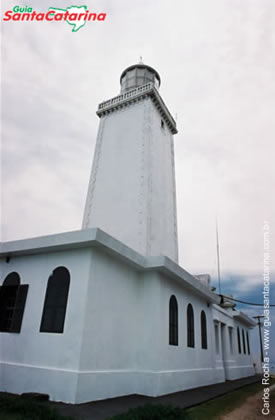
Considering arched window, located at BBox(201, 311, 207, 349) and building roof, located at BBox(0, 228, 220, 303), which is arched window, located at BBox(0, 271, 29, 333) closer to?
building roof, located at BBox(0, 228, 220, 303)

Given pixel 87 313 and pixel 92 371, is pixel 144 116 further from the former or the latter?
pixel 92 371

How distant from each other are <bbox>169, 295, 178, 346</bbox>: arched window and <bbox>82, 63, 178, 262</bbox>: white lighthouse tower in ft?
6.52

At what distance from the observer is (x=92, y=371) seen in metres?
6.83

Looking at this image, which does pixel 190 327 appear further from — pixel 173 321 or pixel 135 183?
pixel 135 183

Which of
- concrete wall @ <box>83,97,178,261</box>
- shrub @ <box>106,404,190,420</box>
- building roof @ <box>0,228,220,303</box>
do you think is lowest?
shrub @ <box>106,404,190,420</box>

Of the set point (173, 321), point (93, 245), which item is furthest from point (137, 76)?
point (173, 321)

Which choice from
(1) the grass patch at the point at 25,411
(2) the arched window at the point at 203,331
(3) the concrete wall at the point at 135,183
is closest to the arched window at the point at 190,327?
(2) the arched window at the point at 203,331

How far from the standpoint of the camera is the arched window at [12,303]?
8047 millimetres

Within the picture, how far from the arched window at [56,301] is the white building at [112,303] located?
25mm

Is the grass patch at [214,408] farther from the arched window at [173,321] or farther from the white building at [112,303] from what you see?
the arched window at [173,321]

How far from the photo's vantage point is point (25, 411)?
16.3 feet

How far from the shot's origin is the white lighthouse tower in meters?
11.8

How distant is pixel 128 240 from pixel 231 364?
10802mm

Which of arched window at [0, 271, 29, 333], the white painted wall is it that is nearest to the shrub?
the white painted wall
